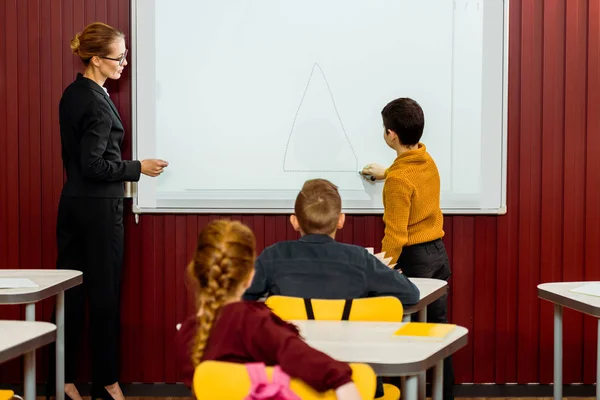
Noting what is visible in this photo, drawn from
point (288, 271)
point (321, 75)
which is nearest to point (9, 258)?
point (321, 75)

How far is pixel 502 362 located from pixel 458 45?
1542 mm

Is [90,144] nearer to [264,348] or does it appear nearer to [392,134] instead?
[392,134]

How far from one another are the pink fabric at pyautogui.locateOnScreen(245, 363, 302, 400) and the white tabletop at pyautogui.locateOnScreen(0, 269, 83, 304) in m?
1.19

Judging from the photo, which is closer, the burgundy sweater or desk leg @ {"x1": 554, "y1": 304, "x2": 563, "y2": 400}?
the burgundy sweater

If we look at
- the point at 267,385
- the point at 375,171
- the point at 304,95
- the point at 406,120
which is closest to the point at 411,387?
the point at 267,385

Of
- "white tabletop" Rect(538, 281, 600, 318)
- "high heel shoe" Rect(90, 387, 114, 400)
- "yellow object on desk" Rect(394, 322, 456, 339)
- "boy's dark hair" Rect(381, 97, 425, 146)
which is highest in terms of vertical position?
"boy's dark hair" Rect(381, 97, 425, 146)

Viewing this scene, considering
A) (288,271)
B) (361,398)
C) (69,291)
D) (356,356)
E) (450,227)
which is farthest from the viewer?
(450,227)

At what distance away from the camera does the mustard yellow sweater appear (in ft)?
10.3

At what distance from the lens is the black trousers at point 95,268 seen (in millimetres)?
3383

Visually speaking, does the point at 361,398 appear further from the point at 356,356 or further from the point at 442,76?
the point at 442,76

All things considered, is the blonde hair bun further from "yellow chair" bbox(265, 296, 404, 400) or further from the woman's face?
"yellow chair" bbox(265, 296, 404, 400)

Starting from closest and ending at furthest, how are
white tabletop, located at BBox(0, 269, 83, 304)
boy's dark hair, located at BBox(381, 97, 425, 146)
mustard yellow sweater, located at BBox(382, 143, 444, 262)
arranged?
white tabletop, located at BBox(0, 269, 83, 304) < mustard yellow sweater, located at BBox(382, 143, 444, 262) < boy's dark hair, located at BBox(381, 97, 425, 146)

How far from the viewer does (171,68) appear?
12.1ft

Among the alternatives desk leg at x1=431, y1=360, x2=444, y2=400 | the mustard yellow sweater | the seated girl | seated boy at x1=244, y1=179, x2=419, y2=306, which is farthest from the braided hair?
the mustard yellow sweater
